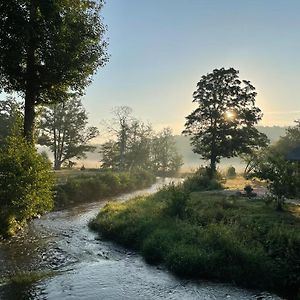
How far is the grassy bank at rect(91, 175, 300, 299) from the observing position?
57.6 feet

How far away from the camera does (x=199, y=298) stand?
15477 millimetres

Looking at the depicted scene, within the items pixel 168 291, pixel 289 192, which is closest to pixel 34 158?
pixel 168 291

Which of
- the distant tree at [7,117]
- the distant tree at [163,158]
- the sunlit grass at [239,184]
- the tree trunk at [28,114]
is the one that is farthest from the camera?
the distant tree at [163,158]

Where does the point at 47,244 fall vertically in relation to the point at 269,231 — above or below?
below

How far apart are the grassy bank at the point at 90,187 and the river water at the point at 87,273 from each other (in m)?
15.8

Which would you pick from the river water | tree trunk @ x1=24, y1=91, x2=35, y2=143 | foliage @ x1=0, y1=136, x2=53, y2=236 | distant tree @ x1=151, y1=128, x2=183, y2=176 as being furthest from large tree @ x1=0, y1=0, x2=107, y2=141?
distant tree @ x1=151, y1=128, x2=183, y2=176

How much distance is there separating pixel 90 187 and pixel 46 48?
25995mm

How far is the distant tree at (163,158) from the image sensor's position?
368 feet

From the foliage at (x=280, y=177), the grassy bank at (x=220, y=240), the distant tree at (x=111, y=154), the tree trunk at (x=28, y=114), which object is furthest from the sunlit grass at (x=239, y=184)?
the distant tree at (x=111, y=154)

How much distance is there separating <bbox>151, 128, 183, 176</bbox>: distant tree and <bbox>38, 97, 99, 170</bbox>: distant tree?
3289cm

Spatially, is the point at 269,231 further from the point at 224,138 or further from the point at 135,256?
the point at 224,138

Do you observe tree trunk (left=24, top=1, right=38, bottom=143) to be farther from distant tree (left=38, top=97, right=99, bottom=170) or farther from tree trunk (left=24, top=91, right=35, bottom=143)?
distant tree (left=38, top=97, right=99, bottom=170)

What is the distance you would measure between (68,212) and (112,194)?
17.5 m

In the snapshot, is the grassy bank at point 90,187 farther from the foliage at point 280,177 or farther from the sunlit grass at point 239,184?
the foliage at point 280,177
